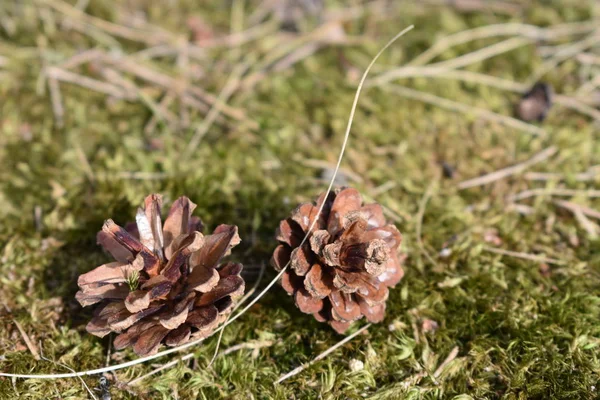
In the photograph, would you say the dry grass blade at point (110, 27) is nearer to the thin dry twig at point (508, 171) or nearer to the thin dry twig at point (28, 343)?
the thin dry twig at point (28, 343)

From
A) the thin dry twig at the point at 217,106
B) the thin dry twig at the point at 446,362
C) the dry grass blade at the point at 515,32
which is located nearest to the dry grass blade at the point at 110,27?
the thin dry twig at the point at 217,106

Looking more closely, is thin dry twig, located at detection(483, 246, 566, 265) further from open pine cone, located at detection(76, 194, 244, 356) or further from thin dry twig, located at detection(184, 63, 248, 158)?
thin dry twig, located at detection(184, 63, 248, 158)

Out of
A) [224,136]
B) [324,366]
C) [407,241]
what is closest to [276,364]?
[324,366]

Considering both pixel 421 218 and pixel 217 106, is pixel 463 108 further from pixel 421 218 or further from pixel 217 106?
pixel 217 106

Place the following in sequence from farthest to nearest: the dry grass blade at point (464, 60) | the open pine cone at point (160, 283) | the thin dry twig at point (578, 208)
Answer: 1. the dry grass blade at point (464, 60)
2. the thin dry twig at point (578, 208)
3. the open pine cone at point (160, 283)

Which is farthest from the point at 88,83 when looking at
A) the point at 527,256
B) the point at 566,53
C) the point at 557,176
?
the point at 566,53

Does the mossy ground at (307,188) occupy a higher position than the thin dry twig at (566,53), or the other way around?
the thin dry twig at (566,53)

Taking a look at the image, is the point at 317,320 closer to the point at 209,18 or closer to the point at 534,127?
the point at 534,127
